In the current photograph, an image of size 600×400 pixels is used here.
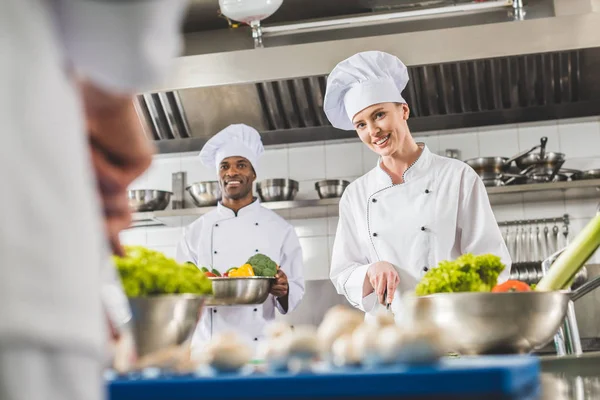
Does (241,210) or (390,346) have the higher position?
(241,210)

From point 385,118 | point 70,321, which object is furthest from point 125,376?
point 385,118

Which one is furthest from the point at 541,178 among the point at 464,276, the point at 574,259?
the point at 464,276

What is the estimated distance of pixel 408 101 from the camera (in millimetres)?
4441

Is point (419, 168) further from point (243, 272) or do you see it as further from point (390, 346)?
point (390, 346)

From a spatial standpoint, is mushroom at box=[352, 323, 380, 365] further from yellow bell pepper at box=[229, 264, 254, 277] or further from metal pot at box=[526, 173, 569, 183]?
metal pot at box=[526, 173, 569, 183]

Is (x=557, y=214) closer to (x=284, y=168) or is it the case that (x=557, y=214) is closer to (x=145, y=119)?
(x=284, y=168)

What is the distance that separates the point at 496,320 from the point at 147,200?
3621 millimetres

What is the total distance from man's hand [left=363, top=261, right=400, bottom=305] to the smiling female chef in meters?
0.22

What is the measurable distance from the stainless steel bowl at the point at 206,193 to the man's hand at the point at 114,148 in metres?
3.81

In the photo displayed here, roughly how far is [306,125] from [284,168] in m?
0.54

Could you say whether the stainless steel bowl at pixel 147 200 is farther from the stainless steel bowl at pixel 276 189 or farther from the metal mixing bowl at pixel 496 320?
the metal mixing bowl at pixel 496 320

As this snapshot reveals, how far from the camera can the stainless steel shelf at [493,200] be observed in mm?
4277

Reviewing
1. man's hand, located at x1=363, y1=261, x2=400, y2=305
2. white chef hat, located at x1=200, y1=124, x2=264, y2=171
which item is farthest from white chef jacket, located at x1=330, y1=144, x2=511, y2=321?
white chef hat, located at x1=200, y1=124, x2=264, y2=171

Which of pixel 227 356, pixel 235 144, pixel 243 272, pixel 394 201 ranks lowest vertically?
pixel 227 356
